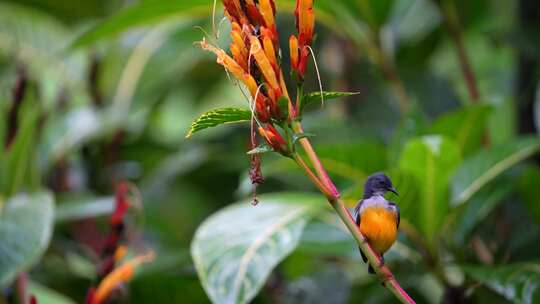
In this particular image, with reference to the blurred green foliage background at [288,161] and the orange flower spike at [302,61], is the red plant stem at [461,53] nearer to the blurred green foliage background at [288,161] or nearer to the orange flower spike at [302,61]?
the blurred green foliage background at [288,161]

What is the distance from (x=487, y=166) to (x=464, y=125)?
13 cm

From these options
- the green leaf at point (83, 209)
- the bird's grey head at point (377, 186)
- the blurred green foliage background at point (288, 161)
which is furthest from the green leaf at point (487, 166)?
the green leaf at point (83, 209)

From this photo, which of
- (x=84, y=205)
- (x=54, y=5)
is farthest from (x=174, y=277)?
(x=54, y=5)

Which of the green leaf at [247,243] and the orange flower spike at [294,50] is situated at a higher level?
the orange flower spike at [294,50]

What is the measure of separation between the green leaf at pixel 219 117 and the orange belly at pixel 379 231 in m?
0.13

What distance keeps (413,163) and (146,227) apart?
0.80 meters

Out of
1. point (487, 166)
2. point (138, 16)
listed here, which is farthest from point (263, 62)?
point (138, 16)

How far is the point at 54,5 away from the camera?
92.8 inches

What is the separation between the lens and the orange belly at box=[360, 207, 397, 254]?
615mm

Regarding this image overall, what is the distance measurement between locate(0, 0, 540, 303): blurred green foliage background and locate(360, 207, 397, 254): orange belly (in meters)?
0.33

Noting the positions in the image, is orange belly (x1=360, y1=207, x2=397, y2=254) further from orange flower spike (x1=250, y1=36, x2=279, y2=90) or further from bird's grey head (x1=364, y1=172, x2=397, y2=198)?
orange flower spike (x1=250, y1=36, x2=279, y2=90)

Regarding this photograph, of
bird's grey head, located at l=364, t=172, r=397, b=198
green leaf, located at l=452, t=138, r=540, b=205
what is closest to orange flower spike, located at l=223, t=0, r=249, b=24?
bird's grey head, located at l=364, t=172, r=397, b=198

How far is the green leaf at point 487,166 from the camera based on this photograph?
1.16m

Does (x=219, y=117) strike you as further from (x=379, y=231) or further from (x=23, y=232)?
(x=23, y=232)
